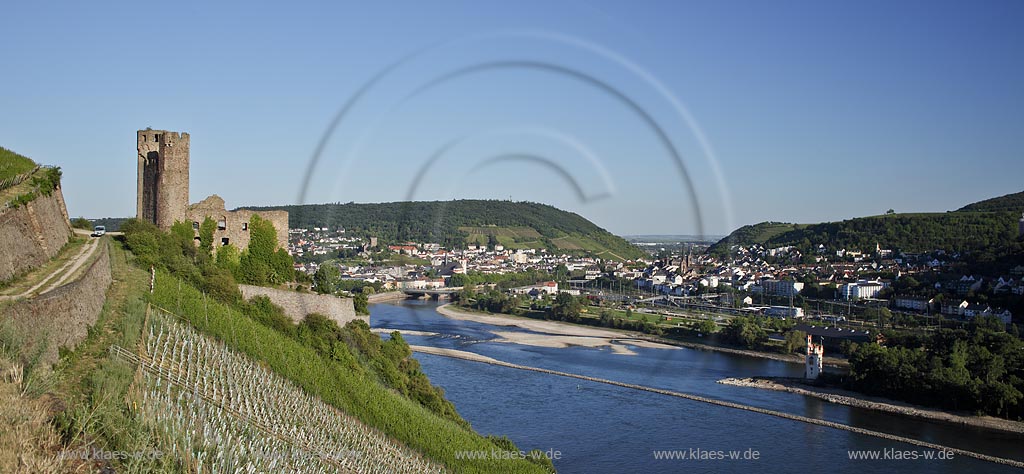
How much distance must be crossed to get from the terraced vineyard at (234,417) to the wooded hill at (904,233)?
30731 mm

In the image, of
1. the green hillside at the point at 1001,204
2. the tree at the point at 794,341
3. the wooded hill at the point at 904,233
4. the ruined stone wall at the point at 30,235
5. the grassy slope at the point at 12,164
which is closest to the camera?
the ruined stone wall at the point at 30,235

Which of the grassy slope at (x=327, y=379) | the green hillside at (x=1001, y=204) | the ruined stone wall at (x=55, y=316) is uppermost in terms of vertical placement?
the green hillside at (x=1001, y=204)

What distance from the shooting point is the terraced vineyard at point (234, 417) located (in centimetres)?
409

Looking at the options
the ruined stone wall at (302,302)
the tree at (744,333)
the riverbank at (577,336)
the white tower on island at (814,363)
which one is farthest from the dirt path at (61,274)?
the tree at (744,333)

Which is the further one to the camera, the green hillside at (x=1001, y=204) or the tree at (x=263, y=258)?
the green hillside at (x=1001, y=204)

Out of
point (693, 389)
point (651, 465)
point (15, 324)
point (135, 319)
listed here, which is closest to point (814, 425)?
point (693, 389)

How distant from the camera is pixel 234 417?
5.71 meters

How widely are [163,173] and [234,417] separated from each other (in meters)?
5.67

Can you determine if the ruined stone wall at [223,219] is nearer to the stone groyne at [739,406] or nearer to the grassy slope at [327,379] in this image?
the grassy slope at [327,379]

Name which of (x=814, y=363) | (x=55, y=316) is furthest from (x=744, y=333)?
(x=55, y=316)

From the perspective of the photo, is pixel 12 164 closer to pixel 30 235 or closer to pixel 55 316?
pixel 30 235

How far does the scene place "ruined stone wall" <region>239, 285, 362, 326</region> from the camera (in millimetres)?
10055

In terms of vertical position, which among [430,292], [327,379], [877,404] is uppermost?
[327,379]

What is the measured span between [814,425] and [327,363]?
9962 mm
